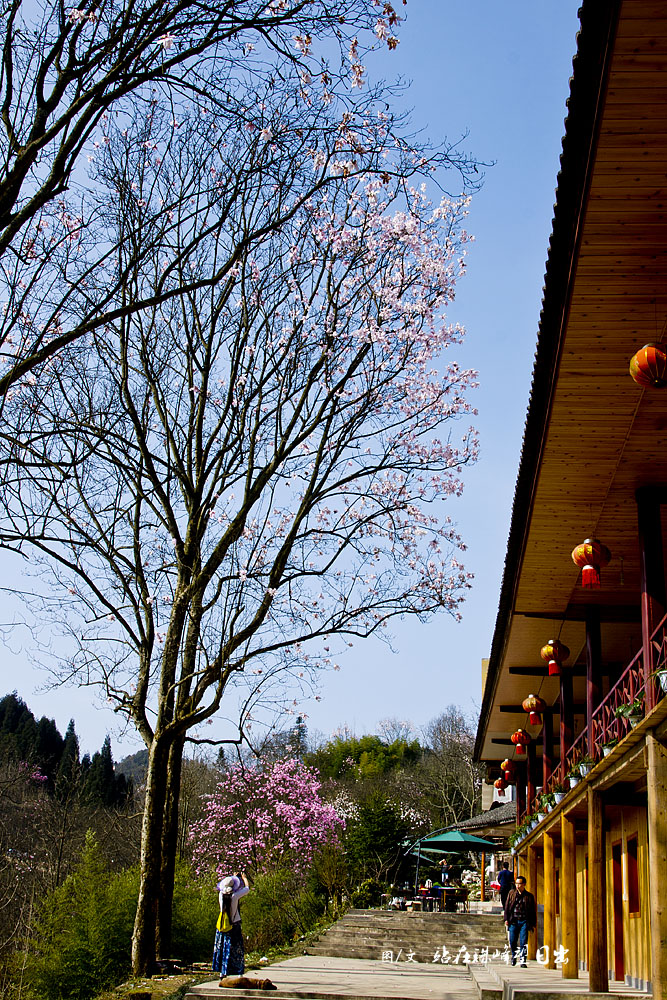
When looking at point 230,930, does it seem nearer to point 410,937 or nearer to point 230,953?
point 230,953

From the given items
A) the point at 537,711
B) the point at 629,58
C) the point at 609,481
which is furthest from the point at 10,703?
the point at 629,58

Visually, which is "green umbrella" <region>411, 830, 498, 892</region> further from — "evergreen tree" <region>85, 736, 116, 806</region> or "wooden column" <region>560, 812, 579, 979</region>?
"evergreen tree" <region>85, 736, 116, 806</region>

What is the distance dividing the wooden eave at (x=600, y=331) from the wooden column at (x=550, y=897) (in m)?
4.80

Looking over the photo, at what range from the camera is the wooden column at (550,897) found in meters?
16.2

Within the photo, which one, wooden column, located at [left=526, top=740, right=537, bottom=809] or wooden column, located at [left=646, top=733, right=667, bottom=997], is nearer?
wooden column, located at [left=646, top=733, right=667, bottom=997]

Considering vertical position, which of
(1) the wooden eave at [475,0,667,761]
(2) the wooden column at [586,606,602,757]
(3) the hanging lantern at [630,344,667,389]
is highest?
(1) the wooden eave at [475,0,667,761]

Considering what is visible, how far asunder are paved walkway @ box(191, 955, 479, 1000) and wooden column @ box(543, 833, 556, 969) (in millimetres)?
1552

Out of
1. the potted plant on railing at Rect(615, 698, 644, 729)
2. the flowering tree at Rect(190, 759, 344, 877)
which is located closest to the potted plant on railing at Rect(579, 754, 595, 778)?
the potted plant on railing at Rect(615, 698, 644, 729)

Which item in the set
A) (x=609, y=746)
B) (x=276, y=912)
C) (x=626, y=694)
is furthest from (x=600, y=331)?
(x=276, y=912)

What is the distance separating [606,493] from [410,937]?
46.1 ft

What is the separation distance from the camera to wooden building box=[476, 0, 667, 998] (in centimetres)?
565

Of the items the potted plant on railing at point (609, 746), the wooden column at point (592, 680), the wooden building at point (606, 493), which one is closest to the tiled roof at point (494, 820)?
the wooden building at point (606, 493)

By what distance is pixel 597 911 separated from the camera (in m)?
10.4

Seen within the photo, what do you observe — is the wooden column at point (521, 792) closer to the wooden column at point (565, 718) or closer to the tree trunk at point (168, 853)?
the wooden column at point (565, 718)
